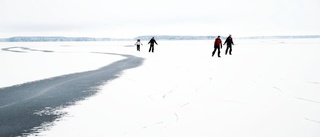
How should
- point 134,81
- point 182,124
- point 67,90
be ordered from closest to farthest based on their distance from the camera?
point 182,124 < point 67,90 < point 134,81

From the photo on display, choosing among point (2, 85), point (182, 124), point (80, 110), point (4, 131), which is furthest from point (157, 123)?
point (2, 85)

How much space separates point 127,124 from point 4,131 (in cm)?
163

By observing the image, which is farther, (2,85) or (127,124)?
(2,85)

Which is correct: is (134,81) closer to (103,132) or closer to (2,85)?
(2,85)

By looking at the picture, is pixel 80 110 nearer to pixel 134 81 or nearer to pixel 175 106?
pixel 175 106

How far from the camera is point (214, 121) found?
410 centimetres

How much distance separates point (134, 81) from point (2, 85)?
3692mm

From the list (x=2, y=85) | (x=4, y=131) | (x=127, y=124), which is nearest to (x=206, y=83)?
(x=127, y=124)

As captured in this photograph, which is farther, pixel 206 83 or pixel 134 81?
pixel 134 81

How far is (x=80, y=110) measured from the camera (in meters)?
4.82

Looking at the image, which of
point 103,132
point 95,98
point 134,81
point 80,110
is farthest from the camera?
point 134,81

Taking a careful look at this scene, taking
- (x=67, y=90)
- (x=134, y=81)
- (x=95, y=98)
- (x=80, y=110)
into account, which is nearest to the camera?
(x=80, y=110)

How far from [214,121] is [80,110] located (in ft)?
7.59

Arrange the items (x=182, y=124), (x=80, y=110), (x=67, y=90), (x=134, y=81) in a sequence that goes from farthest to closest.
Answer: (x=134, y=81) → (x=67, y=90) → (x=80, y=110) → (x=182, y=124)
